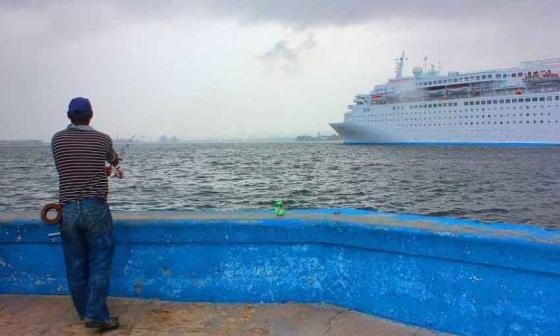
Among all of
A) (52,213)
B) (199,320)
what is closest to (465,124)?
(199,320)

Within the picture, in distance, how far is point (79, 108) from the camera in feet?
8.37

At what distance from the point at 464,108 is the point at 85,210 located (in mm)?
66336

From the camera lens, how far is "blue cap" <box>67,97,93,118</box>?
254cm

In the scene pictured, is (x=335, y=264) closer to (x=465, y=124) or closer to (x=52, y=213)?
(x=52, y=213)

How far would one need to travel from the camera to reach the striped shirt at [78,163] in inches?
97.9

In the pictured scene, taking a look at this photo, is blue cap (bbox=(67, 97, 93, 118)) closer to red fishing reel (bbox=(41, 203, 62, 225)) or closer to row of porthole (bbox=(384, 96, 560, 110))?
red fishing reel (bbox=(41, 203, 62, 225))

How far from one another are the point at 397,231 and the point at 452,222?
1.17 feet

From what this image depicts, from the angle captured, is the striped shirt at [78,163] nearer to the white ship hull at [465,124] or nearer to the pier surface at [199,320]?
the pier surface at [199,320]

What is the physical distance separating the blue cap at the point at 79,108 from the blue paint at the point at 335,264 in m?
Result: 0.64

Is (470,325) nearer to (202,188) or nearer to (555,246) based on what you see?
(555,246)

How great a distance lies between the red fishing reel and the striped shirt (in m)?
0.06

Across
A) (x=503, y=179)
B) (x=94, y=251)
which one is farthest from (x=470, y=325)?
(x=503, y=179)

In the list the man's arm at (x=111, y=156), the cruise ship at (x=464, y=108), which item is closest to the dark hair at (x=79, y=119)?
the man's arm at (x=111, y=156)

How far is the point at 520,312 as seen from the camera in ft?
7.30
